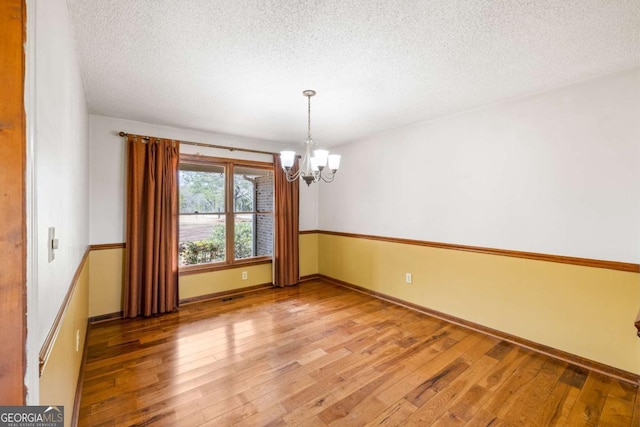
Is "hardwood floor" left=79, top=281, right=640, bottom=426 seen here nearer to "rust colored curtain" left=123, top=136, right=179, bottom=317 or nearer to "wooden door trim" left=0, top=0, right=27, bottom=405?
"rust colored curtain" left=123, top=136, right=179, bottom=317

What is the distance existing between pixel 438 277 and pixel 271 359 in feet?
7.21

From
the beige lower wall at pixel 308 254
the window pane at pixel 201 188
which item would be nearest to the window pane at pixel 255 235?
the window pane at pixel 201 188

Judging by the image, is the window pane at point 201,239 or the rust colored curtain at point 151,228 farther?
the window pane at point 201,239

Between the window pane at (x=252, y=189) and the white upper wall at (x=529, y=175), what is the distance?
1857mm

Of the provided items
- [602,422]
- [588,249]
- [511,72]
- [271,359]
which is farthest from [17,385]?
[588,249]

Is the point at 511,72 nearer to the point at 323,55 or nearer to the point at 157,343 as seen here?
the point at 323,55

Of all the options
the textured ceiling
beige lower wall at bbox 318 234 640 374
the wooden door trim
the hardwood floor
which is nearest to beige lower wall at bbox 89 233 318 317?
the hardwood floor

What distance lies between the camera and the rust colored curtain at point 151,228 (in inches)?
138

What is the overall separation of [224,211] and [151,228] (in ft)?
3.36

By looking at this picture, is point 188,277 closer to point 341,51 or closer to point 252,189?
point 252,189

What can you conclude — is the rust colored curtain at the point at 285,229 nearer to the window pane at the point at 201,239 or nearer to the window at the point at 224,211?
the window at the point at 224,211

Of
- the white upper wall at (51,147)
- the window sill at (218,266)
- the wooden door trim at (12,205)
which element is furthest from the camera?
the window sill at (218,266)

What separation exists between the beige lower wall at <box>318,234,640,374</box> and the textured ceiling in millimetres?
1716

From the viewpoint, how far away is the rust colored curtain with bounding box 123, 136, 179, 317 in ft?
11.5
